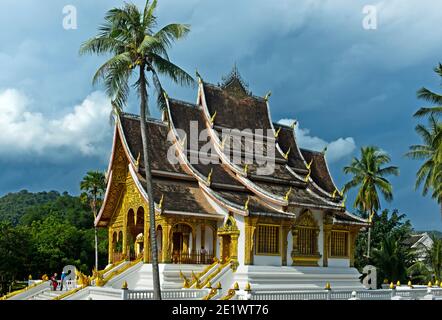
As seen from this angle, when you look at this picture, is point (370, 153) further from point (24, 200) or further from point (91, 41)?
point (24, 200)

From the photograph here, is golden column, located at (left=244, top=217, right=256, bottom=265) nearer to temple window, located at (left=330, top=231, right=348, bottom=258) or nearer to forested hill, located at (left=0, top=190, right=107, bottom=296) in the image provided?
temple window, located at (left=330, top=231, right=348, bottom=258)

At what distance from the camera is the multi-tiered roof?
2230cm

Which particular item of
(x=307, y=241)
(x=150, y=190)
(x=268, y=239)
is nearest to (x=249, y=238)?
(x=268, y=239)

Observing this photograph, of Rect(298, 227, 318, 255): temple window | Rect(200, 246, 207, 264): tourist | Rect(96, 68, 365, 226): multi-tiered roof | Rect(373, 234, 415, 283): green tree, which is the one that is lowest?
Rect(373, 234, 415, 283): green tree

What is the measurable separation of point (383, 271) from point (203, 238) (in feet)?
46.7

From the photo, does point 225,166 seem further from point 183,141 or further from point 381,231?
point 381,231

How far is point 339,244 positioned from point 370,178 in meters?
12.5

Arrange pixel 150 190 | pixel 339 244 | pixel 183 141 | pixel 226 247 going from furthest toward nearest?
pixel 339 244 → pixel 183 141 → pixel 226 247 → pixel 150 190

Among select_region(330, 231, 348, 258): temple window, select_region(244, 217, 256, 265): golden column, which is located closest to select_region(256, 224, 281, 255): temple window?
select_region(244, 217, 256, 265): golden column

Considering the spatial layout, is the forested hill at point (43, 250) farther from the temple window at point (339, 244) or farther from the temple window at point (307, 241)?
the temple window at point (339, 244)

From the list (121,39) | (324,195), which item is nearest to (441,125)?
(324,195)

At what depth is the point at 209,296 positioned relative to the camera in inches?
694

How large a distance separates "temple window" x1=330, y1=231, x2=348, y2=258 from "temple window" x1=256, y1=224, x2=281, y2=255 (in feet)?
11.6

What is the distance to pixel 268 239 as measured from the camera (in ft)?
73.3
